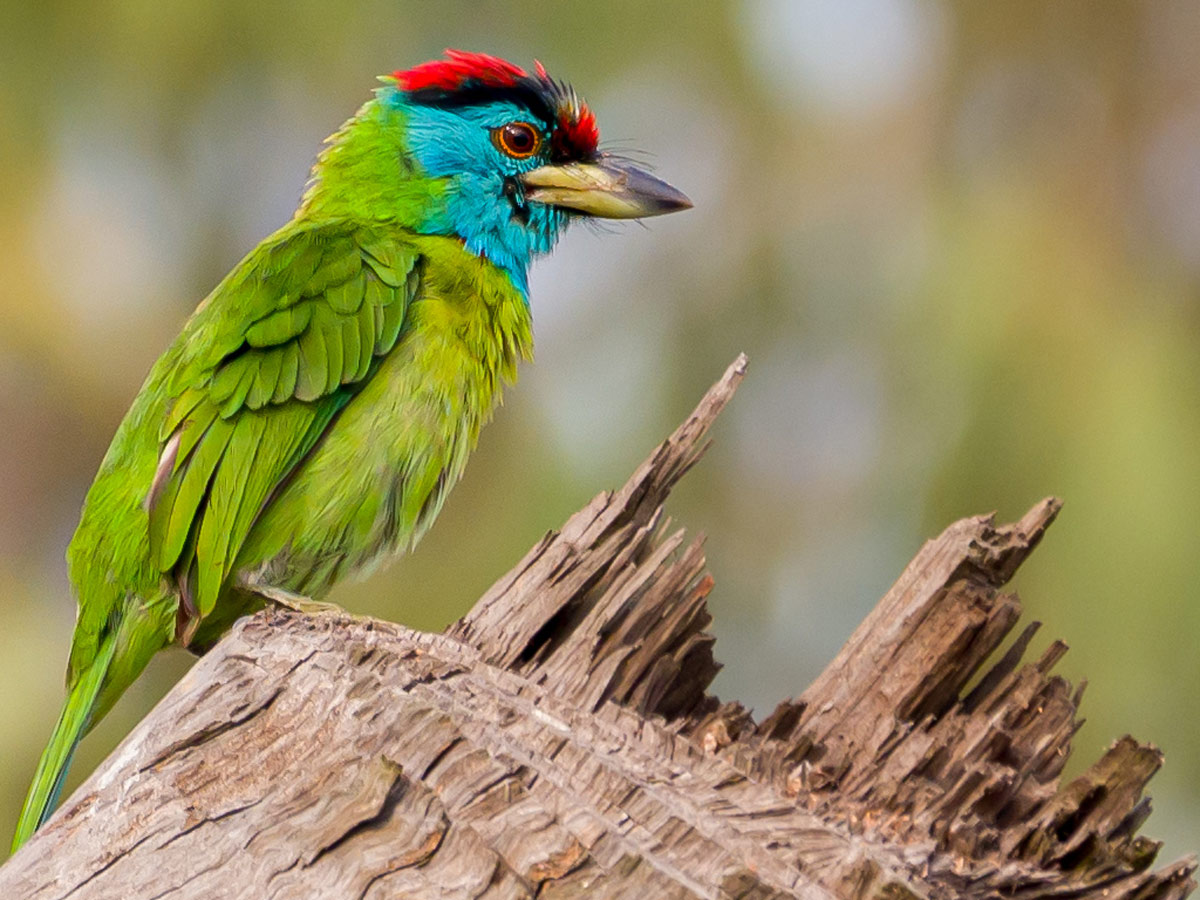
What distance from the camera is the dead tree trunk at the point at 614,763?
5.56 ft

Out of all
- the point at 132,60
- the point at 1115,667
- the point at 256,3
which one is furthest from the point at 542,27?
the point at 1115,667

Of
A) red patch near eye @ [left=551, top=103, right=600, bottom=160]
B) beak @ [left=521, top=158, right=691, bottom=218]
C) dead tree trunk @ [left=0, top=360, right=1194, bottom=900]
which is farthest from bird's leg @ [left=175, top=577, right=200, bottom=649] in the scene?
red patch near eye @ [left=551, top=103, right=600, bottom=160]

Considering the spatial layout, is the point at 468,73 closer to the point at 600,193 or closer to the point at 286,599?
the point at 600,193

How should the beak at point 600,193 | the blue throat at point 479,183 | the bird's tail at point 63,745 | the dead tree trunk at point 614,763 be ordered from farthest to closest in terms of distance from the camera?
the beak at point 600,193 → the blue throat at point 479,183 → the bird's tail at point 63,745 → the dead tree trunk at point 614,763

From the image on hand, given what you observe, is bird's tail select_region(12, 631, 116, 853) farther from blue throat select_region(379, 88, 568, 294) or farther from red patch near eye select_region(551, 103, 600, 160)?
red patch near eye select_region(551, 103, 600, 160)

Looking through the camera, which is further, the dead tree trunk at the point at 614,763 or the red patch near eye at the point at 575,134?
the red patch near eye at the point at 575,134

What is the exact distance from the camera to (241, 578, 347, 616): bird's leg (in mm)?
3008

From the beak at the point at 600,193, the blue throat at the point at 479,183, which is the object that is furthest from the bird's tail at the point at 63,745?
the beak at the point at 600,193

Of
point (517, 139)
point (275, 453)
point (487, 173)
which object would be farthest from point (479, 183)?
point (275, 453)

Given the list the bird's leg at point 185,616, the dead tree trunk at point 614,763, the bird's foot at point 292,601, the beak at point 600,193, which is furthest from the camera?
the beak at point 600,193

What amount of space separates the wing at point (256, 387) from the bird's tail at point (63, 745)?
1.01 ft

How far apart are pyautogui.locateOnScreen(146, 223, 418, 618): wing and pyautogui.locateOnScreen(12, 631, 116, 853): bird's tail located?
309 millimetres

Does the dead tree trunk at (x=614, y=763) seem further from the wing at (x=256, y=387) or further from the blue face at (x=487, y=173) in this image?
the blue face at (x=487, y=173)

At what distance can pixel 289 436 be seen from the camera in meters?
3.46
